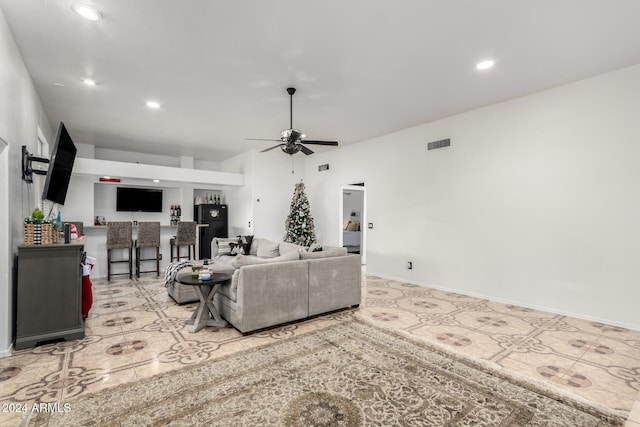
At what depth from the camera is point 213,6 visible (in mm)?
2654

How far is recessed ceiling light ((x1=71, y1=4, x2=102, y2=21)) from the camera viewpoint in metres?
2.64

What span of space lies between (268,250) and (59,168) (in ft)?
10.3

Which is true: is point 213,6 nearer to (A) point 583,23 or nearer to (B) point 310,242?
(A) point 583,23

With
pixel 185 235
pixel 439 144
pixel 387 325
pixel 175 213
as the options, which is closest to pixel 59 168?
pixel 185 235

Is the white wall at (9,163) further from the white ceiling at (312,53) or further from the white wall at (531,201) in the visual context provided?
the white wall at (531,201)

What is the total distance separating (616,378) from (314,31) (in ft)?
13.1

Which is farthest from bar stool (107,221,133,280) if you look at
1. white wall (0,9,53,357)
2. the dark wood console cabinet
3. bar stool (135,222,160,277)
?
the dark wood console cabinet

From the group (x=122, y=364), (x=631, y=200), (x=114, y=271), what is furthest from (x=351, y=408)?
(x=114, y=271)

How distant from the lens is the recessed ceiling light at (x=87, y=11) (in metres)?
2.64

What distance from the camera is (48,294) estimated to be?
10.2 ft

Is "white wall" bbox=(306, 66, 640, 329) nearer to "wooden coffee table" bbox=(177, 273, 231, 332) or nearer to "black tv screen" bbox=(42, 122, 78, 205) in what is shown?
"wooden coffee table" bbox=(177, 273, 231, 332)

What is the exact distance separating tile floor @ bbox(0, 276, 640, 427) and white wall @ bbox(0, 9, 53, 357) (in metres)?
0.59

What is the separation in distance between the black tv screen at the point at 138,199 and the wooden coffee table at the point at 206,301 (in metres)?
5.70

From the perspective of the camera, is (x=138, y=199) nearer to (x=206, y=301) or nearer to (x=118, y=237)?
(x=118, y=237)
